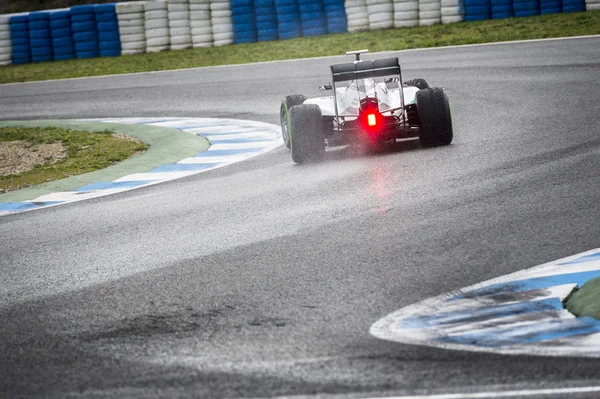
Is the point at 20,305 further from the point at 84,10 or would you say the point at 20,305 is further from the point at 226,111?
the point at 84,10

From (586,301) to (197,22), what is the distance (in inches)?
808

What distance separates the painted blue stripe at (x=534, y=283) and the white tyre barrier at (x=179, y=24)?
19842mm

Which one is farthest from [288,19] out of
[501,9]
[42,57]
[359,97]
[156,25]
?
[359,97]

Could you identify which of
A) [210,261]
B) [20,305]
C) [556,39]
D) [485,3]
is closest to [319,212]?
[210,261]

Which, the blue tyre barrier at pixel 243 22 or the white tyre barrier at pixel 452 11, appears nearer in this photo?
the white tyre barrier at pixel 452 11

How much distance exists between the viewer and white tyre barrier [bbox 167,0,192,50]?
24.2m

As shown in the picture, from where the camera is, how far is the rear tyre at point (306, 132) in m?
10.0

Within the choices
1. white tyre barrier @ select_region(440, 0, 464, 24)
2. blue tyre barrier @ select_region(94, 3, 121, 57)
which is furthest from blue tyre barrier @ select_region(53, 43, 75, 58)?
white tyre barrier @ select_region(440, 0, 464, 24)

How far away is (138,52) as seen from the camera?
25141 mm

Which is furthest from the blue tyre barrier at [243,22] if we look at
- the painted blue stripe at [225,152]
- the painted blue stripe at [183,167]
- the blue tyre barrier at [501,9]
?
the painted blue stripe at [183,167]

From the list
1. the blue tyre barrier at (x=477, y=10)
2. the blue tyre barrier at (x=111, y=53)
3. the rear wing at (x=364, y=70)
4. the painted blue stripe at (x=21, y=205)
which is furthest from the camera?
the blue tyre barrier at (x=111, y=53)

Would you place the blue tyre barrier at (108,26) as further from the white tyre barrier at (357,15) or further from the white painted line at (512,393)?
the white painted line at (512,393)

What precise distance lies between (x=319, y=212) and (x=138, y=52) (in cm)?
1836

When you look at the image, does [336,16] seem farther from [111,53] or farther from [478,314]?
[478,314]
